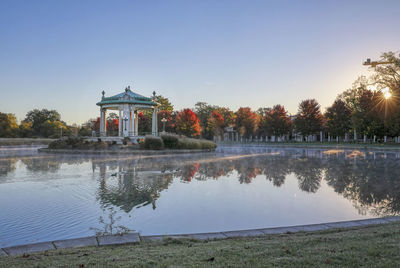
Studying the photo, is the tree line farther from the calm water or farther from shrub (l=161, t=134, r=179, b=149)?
the calm water

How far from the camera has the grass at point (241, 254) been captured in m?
3.46

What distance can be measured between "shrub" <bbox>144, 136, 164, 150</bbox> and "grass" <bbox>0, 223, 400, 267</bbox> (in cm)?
2512

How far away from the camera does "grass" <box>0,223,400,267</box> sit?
3463 millimetres

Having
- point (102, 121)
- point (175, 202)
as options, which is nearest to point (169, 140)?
point (102, 121)

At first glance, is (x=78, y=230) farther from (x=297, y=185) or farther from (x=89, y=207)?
(x=297, y=185)

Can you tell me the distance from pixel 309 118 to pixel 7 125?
6277 cm

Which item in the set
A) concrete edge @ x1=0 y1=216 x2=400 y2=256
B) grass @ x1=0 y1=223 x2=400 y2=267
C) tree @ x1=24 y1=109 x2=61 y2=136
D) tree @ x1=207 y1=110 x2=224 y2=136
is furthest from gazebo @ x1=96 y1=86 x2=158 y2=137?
tree @ x1=24 y1=109 x2=61 y2=136

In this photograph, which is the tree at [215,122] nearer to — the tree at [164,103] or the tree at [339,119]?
the tree at [164,103]

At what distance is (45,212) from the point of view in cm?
685

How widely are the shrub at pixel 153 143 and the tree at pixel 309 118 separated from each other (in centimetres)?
4084

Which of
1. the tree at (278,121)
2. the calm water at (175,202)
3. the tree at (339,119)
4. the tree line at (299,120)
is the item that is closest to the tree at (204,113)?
the tree line at (299,120)

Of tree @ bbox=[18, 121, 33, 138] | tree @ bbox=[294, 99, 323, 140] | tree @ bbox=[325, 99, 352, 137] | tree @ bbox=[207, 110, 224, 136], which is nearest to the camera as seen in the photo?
tree @ bbox=[325, 99, 352, 137]

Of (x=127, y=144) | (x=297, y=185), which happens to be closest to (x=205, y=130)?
(x=127, y=144)

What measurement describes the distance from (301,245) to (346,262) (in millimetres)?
765
